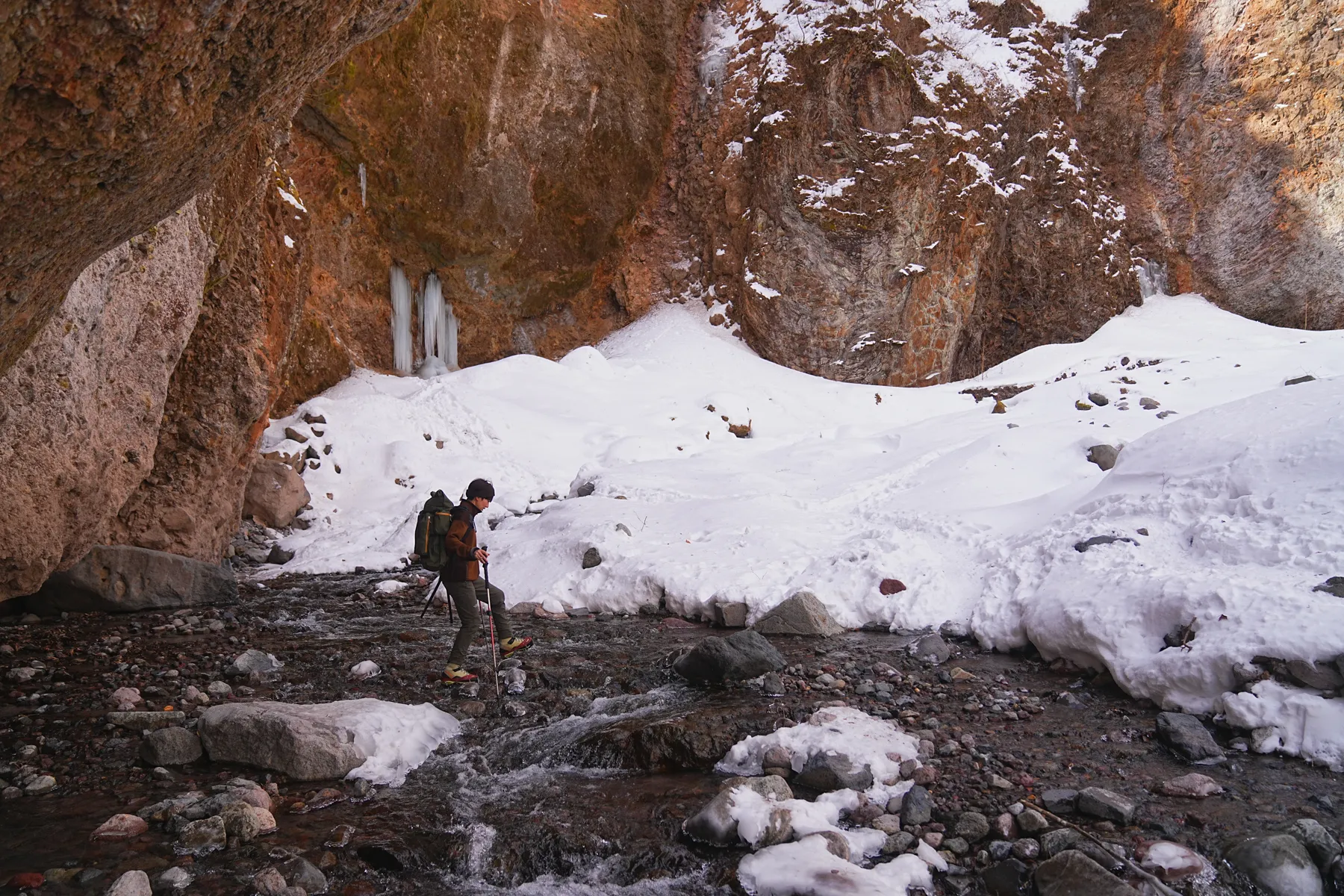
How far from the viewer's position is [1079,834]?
3.96 meters

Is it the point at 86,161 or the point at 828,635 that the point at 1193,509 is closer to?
the point at 828,635

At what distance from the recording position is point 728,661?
6.70m

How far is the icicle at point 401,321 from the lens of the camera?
23000mm

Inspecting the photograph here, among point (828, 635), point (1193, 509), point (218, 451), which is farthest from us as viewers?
point (218, 451)

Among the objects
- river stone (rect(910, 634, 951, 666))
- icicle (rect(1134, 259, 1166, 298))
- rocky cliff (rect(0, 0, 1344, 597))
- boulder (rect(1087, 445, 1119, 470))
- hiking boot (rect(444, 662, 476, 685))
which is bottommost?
river stone (rect(910, 634, 951, 666))

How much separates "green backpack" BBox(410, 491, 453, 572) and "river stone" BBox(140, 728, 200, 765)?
234 cm

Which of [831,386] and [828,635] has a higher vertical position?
[831,386]

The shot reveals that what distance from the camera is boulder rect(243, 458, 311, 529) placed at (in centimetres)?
1388

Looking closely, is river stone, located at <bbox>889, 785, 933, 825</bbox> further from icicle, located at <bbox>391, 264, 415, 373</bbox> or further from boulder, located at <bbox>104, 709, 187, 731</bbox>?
icicle, located at <bbox>391, 264, 415, 373</bbox>

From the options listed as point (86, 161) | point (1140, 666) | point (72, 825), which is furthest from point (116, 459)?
point (1140, 666)

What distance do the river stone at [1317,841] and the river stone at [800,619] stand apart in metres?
4.55

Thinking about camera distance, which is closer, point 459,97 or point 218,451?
point 218,451

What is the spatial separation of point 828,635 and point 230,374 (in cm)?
944

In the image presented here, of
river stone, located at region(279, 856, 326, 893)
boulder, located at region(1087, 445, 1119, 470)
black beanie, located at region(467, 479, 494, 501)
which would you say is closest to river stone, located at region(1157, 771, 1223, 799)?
river stone, located at region(279, 856, 326, 893)
